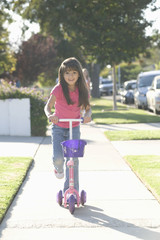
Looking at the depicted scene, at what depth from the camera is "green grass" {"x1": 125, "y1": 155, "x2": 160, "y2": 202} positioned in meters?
6.14

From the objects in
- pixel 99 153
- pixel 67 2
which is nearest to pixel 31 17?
pixel 67 2

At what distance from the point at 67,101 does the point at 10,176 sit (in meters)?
2.11

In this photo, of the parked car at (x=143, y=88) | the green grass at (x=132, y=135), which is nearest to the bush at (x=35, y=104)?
the green grass at (x=132, y=135)

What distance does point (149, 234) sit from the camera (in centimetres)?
440

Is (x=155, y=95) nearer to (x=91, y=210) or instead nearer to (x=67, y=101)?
(x=67, y=101)

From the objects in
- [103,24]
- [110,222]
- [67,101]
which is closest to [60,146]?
[67,101]

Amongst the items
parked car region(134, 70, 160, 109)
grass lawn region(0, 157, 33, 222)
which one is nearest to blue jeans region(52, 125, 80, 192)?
grass lawn region(0, 157, 33, 222)

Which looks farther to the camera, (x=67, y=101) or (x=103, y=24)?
(x=103, y=24)

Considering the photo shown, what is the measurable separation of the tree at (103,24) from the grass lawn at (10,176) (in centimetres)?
1191

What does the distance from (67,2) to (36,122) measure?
28.8 ft

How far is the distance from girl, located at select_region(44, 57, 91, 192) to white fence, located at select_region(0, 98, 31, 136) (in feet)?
22.4

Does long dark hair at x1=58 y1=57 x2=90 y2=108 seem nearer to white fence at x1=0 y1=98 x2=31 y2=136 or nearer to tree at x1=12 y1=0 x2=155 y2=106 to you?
white fence at x1=0 y1=98 x2=31 y2=136

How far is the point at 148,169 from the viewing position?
7.27m

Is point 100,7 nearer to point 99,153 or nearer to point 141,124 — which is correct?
point 141,124
